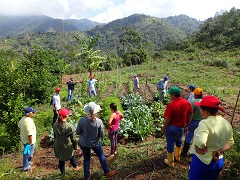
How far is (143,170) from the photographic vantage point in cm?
475

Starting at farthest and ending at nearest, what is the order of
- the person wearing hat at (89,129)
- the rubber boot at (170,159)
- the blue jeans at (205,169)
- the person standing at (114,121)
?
the person standing at (114,121)
the rubber boot at (170,159)
the person wearing hat at (89,129)
the blue jeans at (205,169)

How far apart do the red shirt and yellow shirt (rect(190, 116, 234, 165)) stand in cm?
143

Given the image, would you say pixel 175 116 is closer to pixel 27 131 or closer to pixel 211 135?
pixel 211 135

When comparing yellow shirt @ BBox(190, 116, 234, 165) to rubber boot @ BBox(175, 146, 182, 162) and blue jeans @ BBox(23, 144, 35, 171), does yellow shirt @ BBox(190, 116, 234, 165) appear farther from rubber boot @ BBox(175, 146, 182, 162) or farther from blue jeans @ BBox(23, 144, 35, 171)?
blue jeans @ BBox(23, 144, 35, 171)

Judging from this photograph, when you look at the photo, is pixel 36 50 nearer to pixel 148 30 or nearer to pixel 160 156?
pixel 160 156

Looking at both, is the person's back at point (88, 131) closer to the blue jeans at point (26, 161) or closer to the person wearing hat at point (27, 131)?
the person wearing hat at point (27, 131)

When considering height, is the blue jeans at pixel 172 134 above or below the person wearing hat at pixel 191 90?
below

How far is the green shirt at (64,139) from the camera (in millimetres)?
4434

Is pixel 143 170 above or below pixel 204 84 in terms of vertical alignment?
below

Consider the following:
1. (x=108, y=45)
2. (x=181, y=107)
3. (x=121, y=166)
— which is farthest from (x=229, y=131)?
(x=108, y=45)

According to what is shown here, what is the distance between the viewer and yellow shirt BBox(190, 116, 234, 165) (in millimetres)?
2666

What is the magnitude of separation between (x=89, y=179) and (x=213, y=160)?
292 centimetres

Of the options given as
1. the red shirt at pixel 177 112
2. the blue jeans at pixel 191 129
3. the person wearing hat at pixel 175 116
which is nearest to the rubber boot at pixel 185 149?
the blue jeans at pixel 191 129

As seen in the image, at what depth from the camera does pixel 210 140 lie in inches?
108
